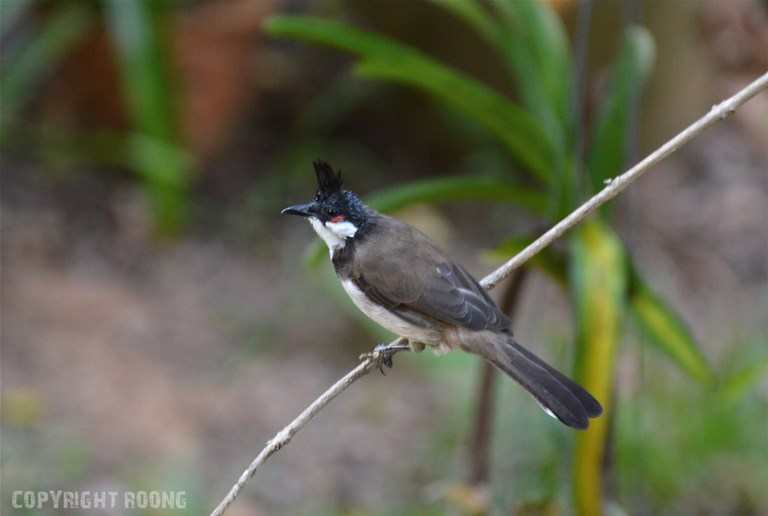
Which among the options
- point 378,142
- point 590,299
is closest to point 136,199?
point 378,142

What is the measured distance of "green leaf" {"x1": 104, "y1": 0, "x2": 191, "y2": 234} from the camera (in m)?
5.05

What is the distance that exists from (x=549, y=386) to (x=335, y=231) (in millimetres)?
723

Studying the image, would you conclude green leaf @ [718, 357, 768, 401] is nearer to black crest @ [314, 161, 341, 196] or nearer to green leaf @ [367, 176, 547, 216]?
green leaf @ [367, 176, 547, 216]

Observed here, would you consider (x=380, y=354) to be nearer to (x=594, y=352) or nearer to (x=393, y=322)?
(x=393, y=322)

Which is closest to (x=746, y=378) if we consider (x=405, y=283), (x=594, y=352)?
(x=594, y=352)

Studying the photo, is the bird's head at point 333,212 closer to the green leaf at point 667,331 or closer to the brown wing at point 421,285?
the brown wing at point 421,285

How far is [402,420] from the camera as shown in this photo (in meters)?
5.01

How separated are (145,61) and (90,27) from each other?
70 centimetres

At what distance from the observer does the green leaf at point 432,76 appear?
3.05m

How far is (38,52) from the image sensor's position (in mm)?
5387

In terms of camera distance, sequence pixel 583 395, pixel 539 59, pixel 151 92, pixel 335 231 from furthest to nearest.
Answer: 1. pixel 151 92
2. pixel 539 59
3. pixel 335 231
4. pixel 583 395

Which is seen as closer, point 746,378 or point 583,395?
point 583,395

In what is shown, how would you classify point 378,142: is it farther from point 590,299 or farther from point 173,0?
point 590,299

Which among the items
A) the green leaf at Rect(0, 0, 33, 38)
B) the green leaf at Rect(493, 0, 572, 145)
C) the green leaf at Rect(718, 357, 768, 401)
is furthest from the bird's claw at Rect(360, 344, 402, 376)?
the green leaf at Rect(0, 0, 33, 38)
